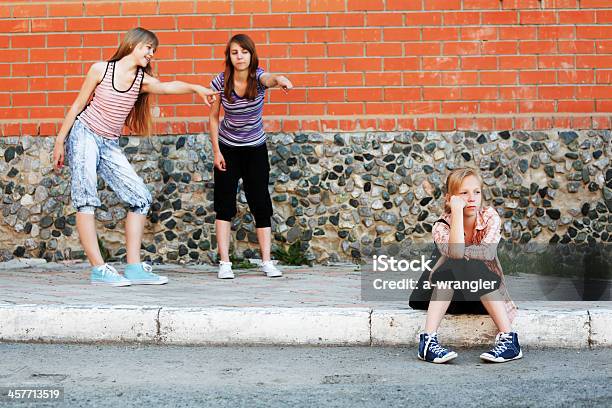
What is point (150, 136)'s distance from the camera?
7699 millimetres

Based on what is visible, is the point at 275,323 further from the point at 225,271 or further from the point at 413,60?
the point at 413,60

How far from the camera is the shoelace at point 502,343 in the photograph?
15.9 ft

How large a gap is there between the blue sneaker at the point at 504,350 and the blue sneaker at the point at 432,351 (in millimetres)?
182

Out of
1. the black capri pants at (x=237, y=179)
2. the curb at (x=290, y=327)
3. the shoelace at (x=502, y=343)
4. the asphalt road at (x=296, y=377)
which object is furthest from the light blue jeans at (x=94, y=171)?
the shoelace at (x=502, y=343)

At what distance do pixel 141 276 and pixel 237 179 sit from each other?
102 cm

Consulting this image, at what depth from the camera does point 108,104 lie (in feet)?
21.4

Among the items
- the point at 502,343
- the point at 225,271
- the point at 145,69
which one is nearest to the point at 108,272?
the point at 225,271

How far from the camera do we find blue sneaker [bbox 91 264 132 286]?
256 inches

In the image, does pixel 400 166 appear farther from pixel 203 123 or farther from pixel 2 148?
pixel 2 148

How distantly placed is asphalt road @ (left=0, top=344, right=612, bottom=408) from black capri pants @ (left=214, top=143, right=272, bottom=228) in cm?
192

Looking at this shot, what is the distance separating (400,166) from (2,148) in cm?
325

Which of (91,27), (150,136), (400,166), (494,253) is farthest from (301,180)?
(494,253)

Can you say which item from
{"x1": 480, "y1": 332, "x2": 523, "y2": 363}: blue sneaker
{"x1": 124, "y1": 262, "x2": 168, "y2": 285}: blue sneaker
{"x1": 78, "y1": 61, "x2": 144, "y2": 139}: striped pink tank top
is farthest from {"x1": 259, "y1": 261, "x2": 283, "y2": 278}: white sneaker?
{"x1": 480, "y1": 332, "x2": 523, "y2": 363}: blue sneaker

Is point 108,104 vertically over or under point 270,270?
over
